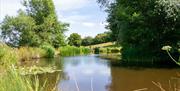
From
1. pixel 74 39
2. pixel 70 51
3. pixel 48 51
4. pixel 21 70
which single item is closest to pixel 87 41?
pixel 74 39

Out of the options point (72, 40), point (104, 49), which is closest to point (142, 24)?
point (104, 49)

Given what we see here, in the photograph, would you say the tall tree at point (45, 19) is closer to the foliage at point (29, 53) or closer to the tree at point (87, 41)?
the foliage at point (29, 53)

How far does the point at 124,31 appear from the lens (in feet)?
60.4

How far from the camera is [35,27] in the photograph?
32156 mm

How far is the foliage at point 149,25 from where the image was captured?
15672mm

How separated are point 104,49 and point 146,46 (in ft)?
68.3

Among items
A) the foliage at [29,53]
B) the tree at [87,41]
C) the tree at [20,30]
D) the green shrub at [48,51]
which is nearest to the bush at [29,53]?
the foliage at [29,53]

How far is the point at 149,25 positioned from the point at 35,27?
56.0ft

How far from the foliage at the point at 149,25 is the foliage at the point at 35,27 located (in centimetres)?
1378

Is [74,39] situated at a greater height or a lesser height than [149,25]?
greater

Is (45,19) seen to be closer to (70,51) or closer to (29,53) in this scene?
(70,51)

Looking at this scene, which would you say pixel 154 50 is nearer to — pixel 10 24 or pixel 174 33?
pixel 174 33

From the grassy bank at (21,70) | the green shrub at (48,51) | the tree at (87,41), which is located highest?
the tree at (87,41)

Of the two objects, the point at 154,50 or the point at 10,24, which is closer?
the point at 154,50
